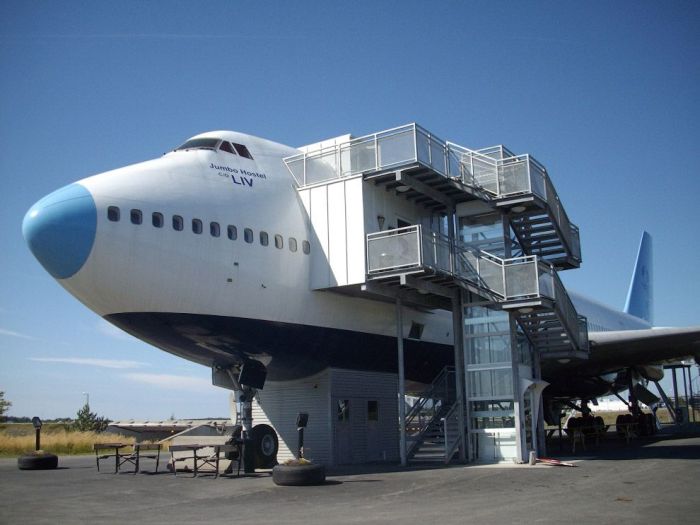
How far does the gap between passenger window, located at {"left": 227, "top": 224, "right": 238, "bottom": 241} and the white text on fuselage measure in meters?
1.33

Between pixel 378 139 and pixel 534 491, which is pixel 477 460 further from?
pixel 378 139

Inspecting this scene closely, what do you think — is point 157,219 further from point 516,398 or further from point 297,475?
point 516,398

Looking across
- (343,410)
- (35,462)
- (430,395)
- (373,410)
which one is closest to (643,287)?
(430,395)

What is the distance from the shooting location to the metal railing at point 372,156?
18438 millimetres

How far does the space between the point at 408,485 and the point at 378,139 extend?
30.6 ft

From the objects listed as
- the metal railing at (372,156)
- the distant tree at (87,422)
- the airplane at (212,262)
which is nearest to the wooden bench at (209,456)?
the airplane at (212,262)

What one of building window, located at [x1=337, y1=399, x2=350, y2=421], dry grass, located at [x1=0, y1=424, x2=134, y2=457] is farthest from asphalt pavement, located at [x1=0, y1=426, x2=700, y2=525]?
dry grass, located at [x1=0, y1=424, x2=134, y2=457]

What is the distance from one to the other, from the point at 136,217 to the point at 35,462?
8.99m

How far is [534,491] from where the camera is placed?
38.9 feet

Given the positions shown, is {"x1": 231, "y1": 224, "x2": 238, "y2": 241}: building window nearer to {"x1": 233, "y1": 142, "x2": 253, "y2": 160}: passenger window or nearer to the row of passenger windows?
the row of passenger windows

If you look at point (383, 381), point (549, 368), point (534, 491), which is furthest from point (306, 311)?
point (549, 368)

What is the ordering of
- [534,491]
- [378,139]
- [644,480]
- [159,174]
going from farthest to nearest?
[378,139] → [159,174] → [644,480] → [534,491]

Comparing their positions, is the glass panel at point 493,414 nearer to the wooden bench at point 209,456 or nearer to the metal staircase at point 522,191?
the metal staircase at point 522,191

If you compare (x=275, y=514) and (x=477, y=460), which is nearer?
(x=275, y=514)
